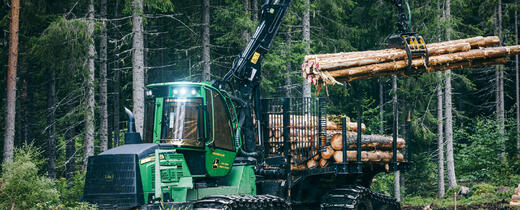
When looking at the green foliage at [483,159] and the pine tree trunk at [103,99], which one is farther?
the green foliage at [483,159]

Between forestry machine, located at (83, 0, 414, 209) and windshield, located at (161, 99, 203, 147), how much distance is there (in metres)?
0.02

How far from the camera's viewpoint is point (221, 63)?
79.7 feet

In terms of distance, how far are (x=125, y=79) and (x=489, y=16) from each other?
18.7 m

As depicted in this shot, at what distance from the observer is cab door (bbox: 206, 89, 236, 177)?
10.1m

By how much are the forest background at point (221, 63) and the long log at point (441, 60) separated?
6624mm

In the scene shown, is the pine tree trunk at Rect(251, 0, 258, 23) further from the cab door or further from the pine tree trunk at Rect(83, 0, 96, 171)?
the cab door

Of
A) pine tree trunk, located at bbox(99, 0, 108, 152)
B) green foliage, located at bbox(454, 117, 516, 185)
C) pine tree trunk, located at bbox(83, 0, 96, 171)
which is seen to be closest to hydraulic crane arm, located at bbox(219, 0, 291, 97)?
pine tree trunk, located at bbox(83, 0, 96, 171)

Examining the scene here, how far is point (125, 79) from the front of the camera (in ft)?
88.2

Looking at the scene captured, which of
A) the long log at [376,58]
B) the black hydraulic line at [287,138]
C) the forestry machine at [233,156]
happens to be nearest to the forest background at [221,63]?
the forestry machine at [233,156]

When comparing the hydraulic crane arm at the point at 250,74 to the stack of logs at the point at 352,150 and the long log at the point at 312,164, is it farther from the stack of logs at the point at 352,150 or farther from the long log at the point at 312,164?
the stack of logs at the point at 352,150

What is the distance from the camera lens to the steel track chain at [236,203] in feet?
29.8

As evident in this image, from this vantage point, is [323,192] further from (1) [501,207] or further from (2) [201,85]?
(1) [501,207]

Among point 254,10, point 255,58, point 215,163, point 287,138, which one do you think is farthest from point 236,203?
point 254,10

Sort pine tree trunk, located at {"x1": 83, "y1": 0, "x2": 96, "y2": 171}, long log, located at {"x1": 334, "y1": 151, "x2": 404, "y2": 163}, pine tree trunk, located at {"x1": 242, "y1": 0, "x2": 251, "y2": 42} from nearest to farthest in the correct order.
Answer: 1. long log, located at {"x1": 334, "y1": 151, "x2": 404, "y2": 163}
2. pine tree trunk, located at {"x1": 83, "y1": 0, "x2": 96, "y2": 171}
3. pine tree trunk, located at {"x1": 242, "y1": 0, "x2": 251, "y2": 42}
